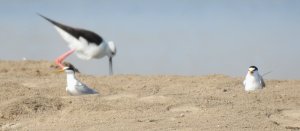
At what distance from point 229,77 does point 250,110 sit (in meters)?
6.58

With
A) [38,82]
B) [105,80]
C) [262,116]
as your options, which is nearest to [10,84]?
[38,82]

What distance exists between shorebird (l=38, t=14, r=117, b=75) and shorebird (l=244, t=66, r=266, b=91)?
435 centimetres

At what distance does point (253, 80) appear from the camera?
12797 millimetres

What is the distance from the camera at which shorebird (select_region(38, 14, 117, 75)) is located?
15.6 metres

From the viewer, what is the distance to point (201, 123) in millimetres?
7754

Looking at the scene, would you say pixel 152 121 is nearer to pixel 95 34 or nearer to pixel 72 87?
pixel 72 87

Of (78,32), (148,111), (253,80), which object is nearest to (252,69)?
(253,80)

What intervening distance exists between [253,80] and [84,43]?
188 inches

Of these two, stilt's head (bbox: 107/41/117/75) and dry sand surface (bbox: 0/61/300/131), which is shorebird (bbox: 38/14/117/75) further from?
dry sand surface (bbox: 0/61/300/131)

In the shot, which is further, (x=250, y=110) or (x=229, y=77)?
(x=229, y=77)

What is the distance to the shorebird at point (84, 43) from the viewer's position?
15.6 metres

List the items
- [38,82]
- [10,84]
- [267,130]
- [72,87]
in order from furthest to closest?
[38,82]
[10,84]
[72,87]
[267,130]

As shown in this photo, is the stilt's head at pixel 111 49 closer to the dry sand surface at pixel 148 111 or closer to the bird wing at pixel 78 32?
the bird wing at pixel 78 32

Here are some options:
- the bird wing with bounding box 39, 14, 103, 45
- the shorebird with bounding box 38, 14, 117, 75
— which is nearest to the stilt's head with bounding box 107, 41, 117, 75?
the shorebird with bounding box 38, 14, 117, 75
